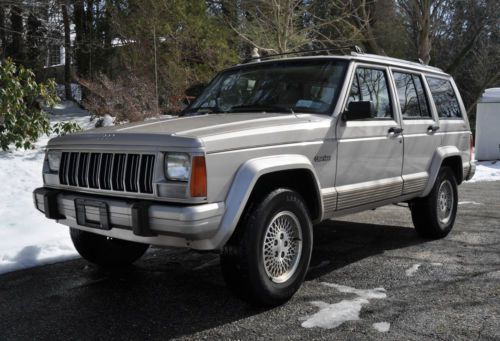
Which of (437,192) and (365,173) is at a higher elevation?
(365,173)

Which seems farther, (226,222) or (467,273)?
(467,273)

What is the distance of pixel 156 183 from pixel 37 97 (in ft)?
21.9

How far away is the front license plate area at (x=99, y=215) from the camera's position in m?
3.69

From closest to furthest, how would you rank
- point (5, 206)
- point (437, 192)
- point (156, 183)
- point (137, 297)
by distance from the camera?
point (156, 183) → point (137, 297) → point (437, 192) → point (5, 206)

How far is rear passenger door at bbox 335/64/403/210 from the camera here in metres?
4.57

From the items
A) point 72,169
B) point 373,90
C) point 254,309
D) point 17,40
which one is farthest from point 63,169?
point 17,40

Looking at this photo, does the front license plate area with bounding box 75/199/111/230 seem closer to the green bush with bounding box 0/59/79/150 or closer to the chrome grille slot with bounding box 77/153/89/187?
the chrome grille slot with bounding box 77/153/89/187

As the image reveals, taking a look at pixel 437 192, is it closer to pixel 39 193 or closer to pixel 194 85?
pixel 39 193


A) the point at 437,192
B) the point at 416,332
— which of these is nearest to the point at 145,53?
the point at 437,192

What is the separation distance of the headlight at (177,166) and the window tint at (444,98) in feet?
12.4

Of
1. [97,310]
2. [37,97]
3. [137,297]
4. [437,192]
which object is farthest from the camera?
[37,97]

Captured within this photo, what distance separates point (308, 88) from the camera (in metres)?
4.72

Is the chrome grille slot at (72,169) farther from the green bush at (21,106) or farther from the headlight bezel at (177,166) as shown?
the green bush at (21,106)

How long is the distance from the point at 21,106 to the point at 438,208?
646 centimetres
